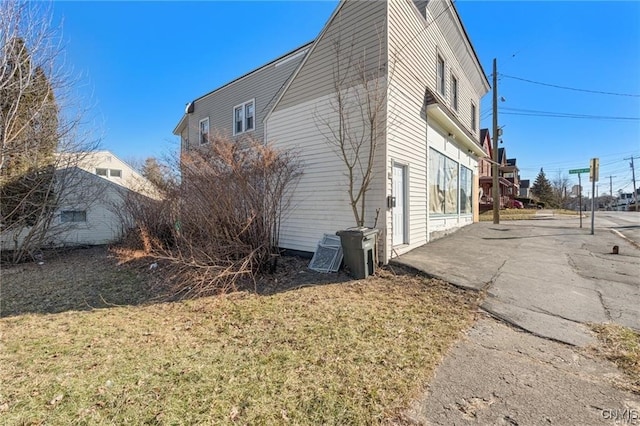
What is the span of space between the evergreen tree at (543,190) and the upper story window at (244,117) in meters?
51.8

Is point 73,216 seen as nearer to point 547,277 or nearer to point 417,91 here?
point 417,91

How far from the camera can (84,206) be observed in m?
10.6

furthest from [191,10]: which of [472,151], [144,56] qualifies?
[472,151]

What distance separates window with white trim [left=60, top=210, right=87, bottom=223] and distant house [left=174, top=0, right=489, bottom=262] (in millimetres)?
5886

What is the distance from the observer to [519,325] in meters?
3.68

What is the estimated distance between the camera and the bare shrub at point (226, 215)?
559 centimetres

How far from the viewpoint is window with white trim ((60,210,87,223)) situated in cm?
1023

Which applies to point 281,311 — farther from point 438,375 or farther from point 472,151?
point 472,151

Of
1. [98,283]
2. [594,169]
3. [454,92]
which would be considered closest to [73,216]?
[98,283]

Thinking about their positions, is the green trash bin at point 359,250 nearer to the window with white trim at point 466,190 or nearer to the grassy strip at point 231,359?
the grassy strip at point 231,359

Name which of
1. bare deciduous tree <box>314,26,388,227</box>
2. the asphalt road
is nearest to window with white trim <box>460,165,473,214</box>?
the asphalt road

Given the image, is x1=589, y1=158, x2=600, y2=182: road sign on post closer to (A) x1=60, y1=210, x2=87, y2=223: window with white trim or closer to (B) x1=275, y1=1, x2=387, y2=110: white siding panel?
(B) x1=275, y1=1, x2=387, y2=110: white siding panel

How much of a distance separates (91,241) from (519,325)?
1354 cm

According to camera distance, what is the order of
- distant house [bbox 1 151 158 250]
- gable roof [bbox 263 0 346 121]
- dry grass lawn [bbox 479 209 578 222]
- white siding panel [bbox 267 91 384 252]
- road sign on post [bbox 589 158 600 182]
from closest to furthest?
1. white siding panel [bbox 267 91 384 252]
2. gable roof [bbox 263 0 346 121]
3. distant house [bbox 1 151 158 250]
4. road sign on post [bbox 589 158 600 182]
5. dry grass lawn [bbox 479 209 578 222]
